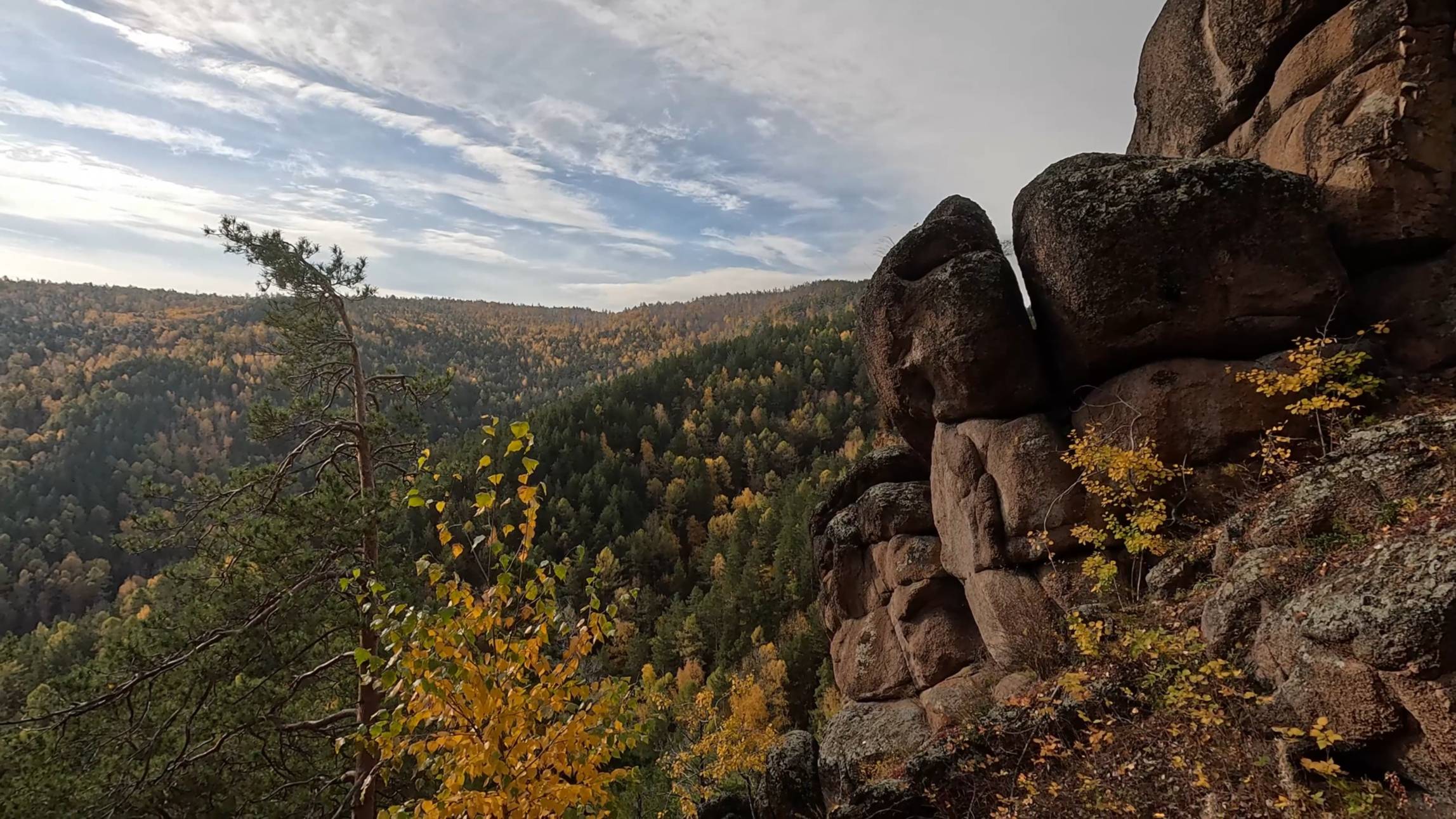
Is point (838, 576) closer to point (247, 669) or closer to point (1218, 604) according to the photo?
point (1218, 604)

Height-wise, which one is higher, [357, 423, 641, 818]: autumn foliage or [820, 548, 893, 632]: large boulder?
[357, 423, 641, 818]: autumn foliage

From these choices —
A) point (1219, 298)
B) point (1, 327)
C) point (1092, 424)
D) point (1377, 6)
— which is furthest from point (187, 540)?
point (1, 327)

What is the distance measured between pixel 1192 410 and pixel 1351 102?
5392 millimetres

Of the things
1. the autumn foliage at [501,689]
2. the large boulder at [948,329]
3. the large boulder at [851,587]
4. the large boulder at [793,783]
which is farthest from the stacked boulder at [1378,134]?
the autumn foliage at [501,689]

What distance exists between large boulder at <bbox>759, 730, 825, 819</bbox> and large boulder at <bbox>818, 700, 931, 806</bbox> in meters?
0.41

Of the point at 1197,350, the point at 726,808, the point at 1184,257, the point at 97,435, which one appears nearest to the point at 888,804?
the point at 726,808

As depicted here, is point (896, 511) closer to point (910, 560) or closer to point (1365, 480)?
point (910, 560)

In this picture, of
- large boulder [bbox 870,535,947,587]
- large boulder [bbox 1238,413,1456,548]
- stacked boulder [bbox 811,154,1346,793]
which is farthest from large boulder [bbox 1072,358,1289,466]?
large boulder [bbox 870,535,947,587]

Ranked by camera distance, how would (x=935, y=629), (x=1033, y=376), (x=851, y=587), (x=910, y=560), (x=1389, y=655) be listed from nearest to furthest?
(x=1389, y=655)
(x=1033, y=376)
(x=935, y=629)
(x=910, y=560)
(x=851, y=587)

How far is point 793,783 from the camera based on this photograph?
13.2m

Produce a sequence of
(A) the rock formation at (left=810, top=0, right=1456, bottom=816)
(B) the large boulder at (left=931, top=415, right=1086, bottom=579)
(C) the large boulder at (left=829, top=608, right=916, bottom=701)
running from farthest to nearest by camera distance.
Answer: (C) the large boulder at (left=829, top=608, right=916, bottom=701) < (B) the large boulder at (left=931, top=415, right=1086, bottom=579) < (A) the rock formation at (left=810, top=0, right=1456, bottom=816)

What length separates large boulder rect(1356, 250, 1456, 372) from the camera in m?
9.30

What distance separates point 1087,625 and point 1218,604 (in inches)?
80.4

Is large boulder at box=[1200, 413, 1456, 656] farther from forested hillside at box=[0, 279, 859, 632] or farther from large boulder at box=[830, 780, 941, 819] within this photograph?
forested hillside at box=[0, 279, 859, 632]
